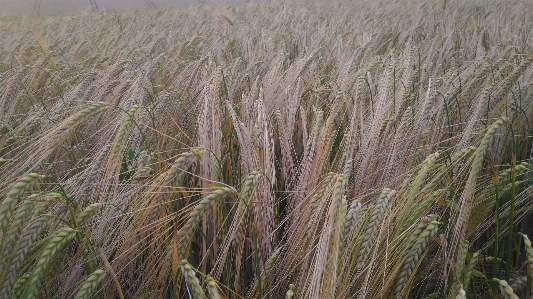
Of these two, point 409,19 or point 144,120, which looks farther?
point 409,19

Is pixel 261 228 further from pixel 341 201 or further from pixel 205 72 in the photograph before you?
pixel 205 72

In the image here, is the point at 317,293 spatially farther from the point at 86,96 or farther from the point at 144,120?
the point at 86,96

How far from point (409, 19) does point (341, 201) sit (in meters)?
5.30

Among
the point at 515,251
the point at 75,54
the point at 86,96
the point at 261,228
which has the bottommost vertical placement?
the point at 515,251

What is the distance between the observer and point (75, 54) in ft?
11.3

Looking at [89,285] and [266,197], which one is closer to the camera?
[89,285]

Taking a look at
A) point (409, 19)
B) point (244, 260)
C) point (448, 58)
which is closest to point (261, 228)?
point (244, 260)

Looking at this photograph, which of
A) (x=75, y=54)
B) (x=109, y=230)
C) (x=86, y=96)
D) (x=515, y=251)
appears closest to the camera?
(x=109, y=230)

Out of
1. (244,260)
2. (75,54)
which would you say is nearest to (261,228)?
(244,260)

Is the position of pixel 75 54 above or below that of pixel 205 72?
above

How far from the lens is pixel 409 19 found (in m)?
5.54

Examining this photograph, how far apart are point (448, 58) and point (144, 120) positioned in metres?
1.91

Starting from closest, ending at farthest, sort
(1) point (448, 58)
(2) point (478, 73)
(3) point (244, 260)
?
1. (3) point (244, 260)
2. (2) point (478, 73)
3. (1) point (448, 58)

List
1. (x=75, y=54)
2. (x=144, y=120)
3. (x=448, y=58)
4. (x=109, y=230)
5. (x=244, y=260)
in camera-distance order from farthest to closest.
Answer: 1. (x=75, y=54)
2. (x=448, y=58)
3. (x=144, y=120)
4. (x=244, y=260)
5. (x=109, y=230)
